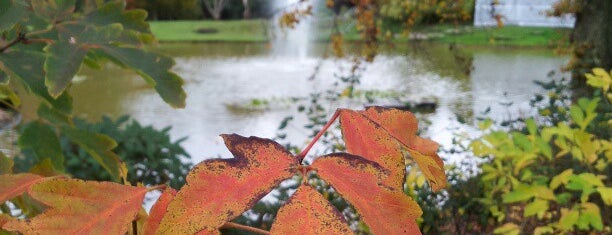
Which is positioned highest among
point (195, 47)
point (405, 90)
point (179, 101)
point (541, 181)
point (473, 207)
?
point (179, 101)

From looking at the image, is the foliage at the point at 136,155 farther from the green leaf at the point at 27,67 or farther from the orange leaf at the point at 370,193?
the orange leaf at the point at 370,193

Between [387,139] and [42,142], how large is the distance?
1.48ft

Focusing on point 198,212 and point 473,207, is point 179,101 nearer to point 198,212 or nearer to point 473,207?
point 198,212

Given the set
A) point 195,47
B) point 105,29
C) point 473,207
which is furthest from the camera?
point 195,47

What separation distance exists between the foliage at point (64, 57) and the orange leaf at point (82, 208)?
20 centimetres

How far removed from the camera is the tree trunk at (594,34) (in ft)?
11.7

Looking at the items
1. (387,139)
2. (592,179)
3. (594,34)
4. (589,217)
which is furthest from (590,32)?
(387,139)

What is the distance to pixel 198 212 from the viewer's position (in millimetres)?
198

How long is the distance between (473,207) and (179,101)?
56.7 inches

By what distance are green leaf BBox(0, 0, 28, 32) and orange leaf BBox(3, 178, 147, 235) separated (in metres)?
0.25

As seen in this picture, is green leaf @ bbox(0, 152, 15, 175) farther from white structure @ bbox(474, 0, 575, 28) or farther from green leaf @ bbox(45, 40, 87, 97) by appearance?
white structure @ bbox(474, 0, 575, 28)

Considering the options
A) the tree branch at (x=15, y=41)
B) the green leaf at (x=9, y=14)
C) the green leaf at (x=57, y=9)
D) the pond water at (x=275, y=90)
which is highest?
the green leaf at (x=9, y=14)

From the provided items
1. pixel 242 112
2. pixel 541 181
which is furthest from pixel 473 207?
pixel 242 112

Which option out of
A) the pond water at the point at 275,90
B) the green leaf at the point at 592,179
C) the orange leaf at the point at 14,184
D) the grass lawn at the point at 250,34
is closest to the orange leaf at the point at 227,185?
the orange leaf at the point at 14,184
